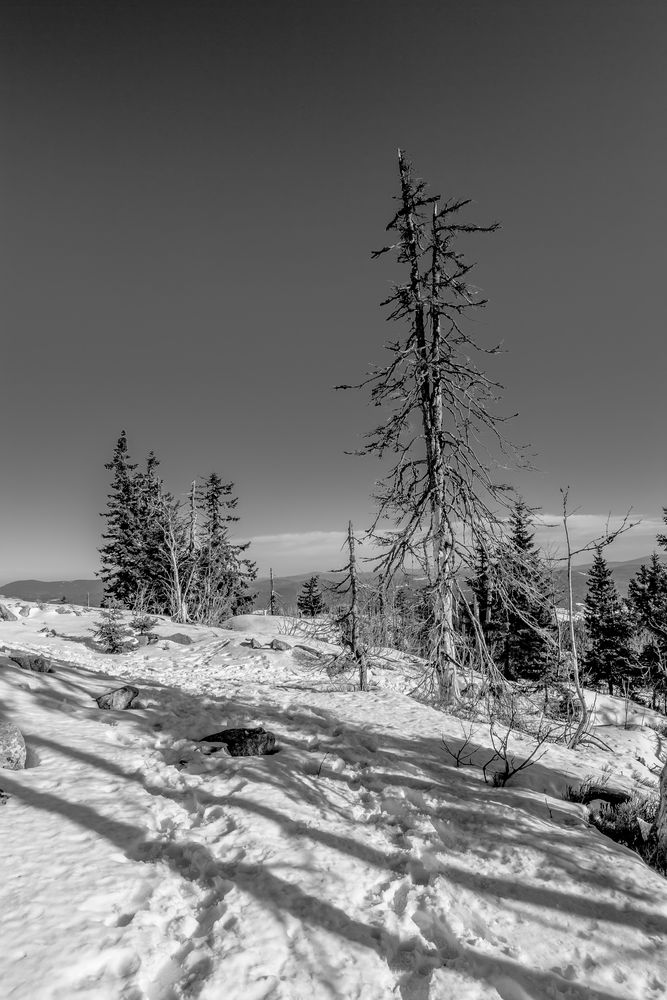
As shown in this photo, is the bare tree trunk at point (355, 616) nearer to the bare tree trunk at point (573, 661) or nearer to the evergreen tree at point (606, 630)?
the bare tree trunk at point (573, 661)

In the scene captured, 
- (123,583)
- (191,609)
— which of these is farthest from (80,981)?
(123,583)

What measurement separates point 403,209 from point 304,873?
37.5 feet

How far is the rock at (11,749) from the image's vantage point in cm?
449

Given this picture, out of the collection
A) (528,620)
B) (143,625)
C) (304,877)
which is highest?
(528,620)

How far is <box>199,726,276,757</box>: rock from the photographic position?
5.68 metres

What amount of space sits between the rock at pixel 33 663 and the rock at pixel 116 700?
218 centimetres

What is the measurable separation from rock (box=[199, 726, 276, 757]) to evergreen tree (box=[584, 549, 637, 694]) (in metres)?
32.2

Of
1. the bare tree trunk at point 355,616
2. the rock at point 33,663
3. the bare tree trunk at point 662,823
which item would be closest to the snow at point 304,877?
the bare tree trunk at point 662,823

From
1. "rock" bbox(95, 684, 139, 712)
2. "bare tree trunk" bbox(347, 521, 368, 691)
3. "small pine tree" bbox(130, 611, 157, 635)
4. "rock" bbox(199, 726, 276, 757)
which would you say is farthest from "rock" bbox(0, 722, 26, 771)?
"small pine tree" bbox(130, 611, 157, 635)

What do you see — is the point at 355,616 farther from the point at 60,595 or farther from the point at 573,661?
the point at 60,595

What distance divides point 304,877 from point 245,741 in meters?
2.64

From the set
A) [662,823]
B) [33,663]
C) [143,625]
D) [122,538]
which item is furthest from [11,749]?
[122,538]

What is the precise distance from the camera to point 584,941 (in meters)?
2.85

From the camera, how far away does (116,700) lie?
23.8 ft
